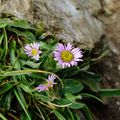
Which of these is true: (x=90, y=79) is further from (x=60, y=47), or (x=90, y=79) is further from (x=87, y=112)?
(x=60, y=47)

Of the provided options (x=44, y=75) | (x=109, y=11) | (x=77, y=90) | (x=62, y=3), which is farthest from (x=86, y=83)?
(x=109, y=11)

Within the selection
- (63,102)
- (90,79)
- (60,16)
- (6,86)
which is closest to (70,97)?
(63,102)

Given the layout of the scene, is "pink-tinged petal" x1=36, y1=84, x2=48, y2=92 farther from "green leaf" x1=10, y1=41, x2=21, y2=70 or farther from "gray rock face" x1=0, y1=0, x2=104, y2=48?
"gray rock face" x1=0, y1=0, x2=104, y2=48

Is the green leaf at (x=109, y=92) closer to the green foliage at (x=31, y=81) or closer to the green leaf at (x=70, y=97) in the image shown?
the green foliage at (x=31, y=81)

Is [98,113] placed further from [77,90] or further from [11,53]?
[11,53]

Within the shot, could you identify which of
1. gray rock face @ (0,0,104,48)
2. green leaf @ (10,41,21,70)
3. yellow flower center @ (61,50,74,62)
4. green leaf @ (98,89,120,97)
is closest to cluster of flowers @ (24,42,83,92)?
yellow flower center @ (61,50,74,62)
